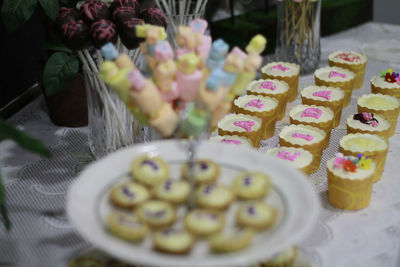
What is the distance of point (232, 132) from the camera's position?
1325mm

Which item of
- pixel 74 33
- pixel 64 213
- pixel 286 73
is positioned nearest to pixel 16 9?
pixel 74 33

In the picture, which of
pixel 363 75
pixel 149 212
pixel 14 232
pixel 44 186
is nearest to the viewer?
pixel 149 212

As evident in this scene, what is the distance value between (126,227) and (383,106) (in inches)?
37.7

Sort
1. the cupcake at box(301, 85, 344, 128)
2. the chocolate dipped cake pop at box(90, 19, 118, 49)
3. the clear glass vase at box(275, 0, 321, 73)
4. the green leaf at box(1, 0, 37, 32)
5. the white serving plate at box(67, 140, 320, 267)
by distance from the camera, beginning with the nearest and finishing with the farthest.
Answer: the white serving plate at box(67, 140, 320, 267), the chocolate dipped cake pop at box(90, 19, 118, 49), the green leaf at box(1, 0, 37, 32), the cupcake at box(301, 85, 344, 128), the clear glass vase at box(275, 0, 321, 73)

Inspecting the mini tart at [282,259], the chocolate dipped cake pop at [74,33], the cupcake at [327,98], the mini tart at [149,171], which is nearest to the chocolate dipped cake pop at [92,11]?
the chocolate dipped cake pop at [74,33]

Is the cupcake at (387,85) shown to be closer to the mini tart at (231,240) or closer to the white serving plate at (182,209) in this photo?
the white serving plate at (182,209)

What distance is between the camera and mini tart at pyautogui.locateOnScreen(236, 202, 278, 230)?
0.74 meters

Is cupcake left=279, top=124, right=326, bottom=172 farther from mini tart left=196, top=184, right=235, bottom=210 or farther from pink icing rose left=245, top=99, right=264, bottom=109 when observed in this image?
mini tart left=196, top=184, right=235, bottom=210

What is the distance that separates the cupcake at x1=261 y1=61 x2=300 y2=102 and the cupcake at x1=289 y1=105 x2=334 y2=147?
20cm

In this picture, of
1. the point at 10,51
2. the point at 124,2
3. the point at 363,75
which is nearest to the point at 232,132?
the point at 124,2

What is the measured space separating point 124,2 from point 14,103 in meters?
0.68

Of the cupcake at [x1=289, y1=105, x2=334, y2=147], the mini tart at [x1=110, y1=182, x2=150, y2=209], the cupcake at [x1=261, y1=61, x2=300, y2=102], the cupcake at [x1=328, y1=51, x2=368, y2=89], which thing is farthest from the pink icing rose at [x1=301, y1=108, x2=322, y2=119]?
the mini tart at [x1=110, y1=182, x2=150, y2=209]

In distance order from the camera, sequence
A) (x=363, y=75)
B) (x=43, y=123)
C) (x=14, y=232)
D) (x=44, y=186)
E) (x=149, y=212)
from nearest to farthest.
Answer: (x=149, y=212), (x=14, y=232), (x=44, y=186), (x=43, y=123), (x=363, y=75)

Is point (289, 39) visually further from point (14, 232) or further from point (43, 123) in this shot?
point (14, 232)
